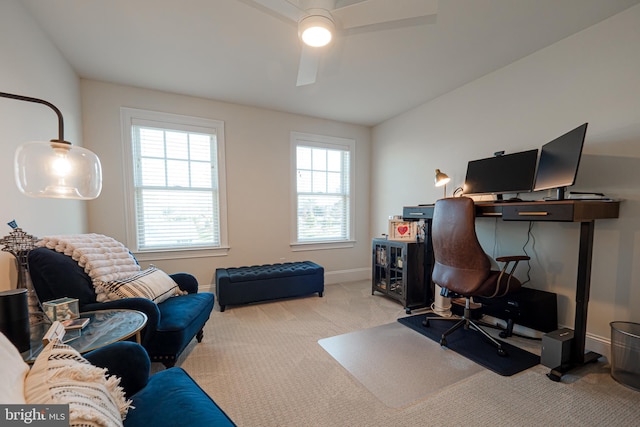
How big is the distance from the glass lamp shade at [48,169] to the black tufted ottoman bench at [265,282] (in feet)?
6.66

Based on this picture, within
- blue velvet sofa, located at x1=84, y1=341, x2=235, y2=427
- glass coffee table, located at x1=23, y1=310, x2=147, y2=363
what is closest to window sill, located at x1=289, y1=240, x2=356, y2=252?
glass coffee table, located at x1=23, y1=310, x2=147, y2=363

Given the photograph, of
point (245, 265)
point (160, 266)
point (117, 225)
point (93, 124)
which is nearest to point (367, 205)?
point (245, 265)

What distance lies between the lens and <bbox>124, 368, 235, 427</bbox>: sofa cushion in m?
0.91

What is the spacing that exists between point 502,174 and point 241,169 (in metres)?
3.00

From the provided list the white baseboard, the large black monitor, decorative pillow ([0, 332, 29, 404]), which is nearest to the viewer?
decorative pillow ([0, 332, 29, 404])

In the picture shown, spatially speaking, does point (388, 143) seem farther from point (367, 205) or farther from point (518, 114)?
point (518, 114)

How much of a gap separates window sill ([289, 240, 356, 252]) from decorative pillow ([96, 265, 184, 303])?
1855mm

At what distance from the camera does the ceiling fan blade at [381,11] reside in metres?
1.38

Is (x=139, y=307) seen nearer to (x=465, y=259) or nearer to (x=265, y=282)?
(x=265, y=282)

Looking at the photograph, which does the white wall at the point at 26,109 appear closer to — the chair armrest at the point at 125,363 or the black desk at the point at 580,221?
the chair armrest at the point at 125,363

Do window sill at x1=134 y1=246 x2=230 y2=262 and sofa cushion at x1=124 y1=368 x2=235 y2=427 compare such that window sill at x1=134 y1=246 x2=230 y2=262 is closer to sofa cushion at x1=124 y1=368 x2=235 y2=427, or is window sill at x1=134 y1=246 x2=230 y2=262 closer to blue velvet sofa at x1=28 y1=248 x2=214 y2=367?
blue velvet sofa at x1=28 y1=248 x2=214 y2=367

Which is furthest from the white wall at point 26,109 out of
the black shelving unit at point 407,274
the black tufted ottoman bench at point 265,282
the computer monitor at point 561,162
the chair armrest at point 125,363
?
the computer monitor at point 561,162

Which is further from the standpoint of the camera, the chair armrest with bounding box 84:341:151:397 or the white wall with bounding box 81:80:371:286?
the white wall with bounding box 81:80:371:286

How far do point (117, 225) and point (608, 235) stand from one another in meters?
4.63
